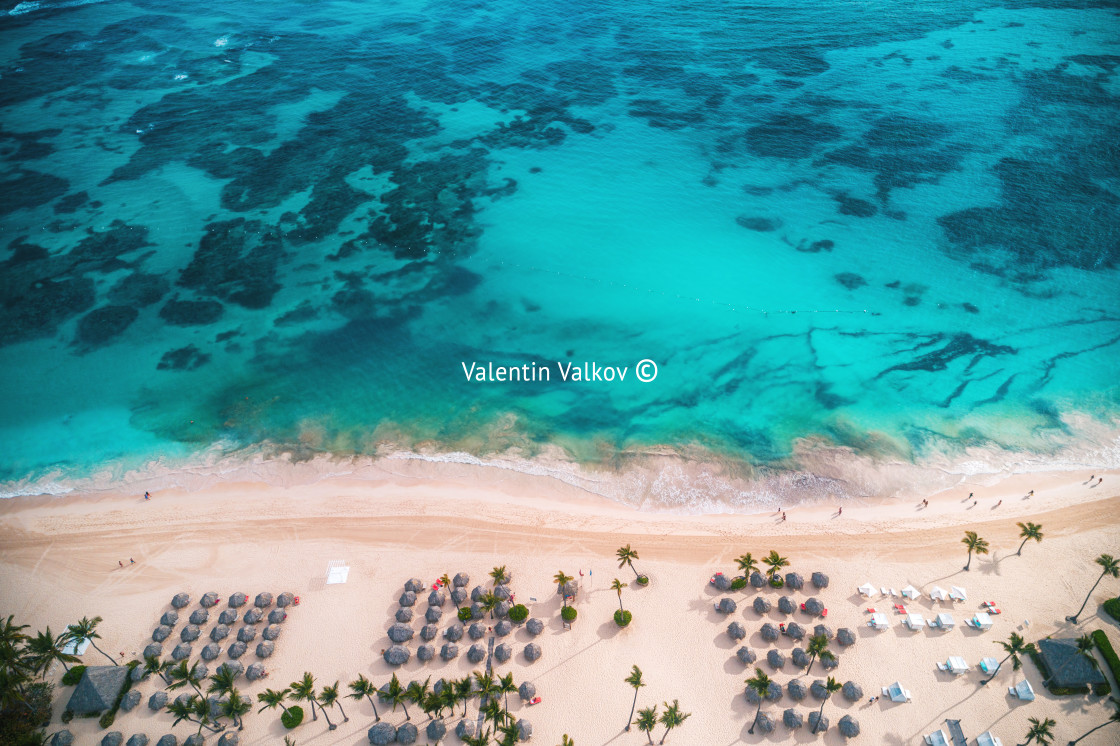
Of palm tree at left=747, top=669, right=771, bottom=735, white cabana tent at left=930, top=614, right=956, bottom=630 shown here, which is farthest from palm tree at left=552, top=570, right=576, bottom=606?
white cabana tent at left=930, top=614, right=956, bottom=630

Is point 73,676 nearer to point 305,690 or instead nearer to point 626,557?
point 305,690

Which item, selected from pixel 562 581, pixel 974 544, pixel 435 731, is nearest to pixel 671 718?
pixel 562 581

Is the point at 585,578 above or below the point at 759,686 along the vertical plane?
below

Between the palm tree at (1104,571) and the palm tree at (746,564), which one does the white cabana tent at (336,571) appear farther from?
the palm tree at (1104,571)

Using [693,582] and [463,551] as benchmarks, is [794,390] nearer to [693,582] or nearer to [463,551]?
[693,582]

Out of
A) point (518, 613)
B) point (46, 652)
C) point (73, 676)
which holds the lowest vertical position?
point (73, 676)

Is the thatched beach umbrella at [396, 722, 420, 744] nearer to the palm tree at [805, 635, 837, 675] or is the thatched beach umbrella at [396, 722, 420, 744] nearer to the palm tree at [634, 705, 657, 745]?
the palm tree at [634, 705, 657, 745]
